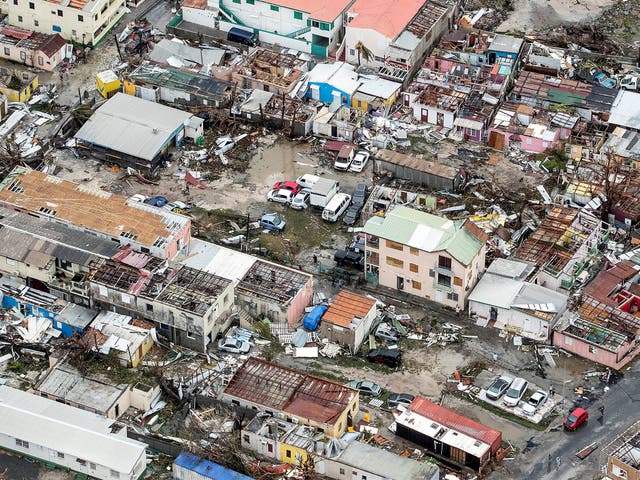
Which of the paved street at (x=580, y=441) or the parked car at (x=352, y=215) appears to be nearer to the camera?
the paved street at (x=580, y=441)

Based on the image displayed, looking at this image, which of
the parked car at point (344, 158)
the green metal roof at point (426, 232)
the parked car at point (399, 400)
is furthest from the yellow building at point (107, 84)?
the parked car at point (399, 400)

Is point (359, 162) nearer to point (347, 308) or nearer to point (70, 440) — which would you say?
point (347, 308)

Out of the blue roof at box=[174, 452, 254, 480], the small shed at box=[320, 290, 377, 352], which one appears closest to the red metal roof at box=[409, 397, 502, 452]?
the small shed at box=[320, 290, 377, 352]

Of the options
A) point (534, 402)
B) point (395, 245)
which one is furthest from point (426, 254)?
point (534, 402)

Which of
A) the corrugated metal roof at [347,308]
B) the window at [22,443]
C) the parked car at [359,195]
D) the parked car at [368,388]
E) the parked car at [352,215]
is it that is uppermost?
the corrugated metal roof at [347,308]

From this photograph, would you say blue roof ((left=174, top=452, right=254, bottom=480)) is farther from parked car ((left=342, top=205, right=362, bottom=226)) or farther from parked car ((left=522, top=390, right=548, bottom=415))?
parked car ((left=342, top=205, right=362, bottom=226))

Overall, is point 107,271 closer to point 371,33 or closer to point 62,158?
point 62,158

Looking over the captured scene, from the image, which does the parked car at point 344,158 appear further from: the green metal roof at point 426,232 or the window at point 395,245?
the window at point 395,245
